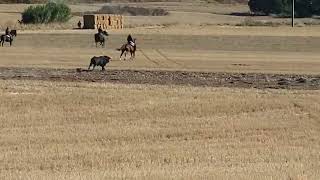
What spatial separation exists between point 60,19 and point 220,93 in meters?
71.3

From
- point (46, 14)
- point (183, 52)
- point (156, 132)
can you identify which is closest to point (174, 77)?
point (183, 52)

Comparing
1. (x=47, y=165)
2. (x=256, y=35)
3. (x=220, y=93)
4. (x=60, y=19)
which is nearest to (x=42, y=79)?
(x=220, y=93)

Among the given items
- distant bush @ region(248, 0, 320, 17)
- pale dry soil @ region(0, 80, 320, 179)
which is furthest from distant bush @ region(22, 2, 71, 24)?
pale dry soil @ region(0, 80, 320, 179)

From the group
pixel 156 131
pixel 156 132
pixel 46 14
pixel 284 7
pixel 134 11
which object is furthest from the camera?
pixel 284 7

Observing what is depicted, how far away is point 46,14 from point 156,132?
256 ft

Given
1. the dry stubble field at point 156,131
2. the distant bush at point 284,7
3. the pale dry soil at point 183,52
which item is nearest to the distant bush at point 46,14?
the pale dry soil at point 183,52

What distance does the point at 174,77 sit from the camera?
1339 inches

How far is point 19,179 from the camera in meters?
12.0

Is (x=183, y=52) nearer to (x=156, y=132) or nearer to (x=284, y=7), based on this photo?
(x=156, y=132)

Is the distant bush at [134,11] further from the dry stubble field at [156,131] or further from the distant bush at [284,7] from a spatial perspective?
the dry stubble field at [156,131]

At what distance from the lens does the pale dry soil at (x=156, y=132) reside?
43.5 ft

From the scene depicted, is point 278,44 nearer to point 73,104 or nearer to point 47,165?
point 73,104

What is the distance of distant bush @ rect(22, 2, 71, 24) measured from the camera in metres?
94.2

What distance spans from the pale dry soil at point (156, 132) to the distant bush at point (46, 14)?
66.3 m
